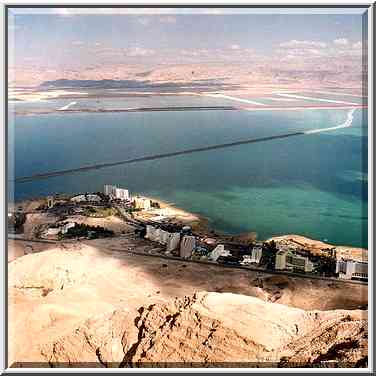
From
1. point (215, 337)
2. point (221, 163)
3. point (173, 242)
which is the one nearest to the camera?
point (215, 337)

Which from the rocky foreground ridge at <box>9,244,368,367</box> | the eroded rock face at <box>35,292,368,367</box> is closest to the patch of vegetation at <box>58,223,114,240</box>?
the rocky foreground ridge at <box>9,244,368,367</box>

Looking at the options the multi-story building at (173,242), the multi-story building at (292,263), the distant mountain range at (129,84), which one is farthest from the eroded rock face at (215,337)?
the distant mountain range at (129,84)

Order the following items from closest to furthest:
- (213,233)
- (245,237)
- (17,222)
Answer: (17,222)
(245,237)
(213,233)

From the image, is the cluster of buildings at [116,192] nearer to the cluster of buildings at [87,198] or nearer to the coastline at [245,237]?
the cluster of buildings at [87,198]

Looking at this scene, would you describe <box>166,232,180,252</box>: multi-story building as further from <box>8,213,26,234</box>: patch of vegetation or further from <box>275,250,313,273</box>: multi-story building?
<box>8,213,26,234</box>: patch of vegetation

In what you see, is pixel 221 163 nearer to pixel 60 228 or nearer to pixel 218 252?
pixel 218 252

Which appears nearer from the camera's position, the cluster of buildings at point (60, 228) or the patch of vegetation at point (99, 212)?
the cluster of buildings at point (60, 228)

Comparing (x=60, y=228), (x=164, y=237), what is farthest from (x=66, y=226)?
(x=164, y=237)
